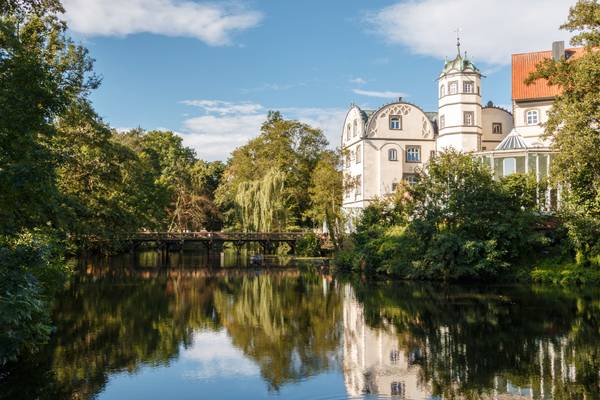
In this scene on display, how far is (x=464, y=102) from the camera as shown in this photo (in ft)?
142

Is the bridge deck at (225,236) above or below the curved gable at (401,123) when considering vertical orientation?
below

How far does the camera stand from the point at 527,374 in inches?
444

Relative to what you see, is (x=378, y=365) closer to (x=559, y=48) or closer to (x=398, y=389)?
(x=398, y=389)

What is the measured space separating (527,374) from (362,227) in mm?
26070

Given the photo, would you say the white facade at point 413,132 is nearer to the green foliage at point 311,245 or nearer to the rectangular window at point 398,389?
the green foliage at point 311,245

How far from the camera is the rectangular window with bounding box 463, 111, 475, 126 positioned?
142 ft

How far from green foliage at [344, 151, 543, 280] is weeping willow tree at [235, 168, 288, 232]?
18833 mm

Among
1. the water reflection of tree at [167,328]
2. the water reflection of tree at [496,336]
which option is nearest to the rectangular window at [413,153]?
the water reflection of tree at [167,328]

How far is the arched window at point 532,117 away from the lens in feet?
131

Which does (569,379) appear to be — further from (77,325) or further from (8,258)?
(77,325)

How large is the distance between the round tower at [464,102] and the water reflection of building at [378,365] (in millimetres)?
28556

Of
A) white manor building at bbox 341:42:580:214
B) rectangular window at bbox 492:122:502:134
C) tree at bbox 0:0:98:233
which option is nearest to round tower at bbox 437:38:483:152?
white manor building at bbox 341:42:580:214

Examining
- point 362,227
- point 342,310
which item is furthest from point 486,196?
point 342,310

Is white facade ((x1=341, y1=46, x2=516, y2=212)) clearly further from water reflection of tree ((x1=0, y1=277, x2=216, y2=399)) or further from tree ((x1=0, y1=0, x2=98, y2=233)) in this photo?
tree ((x1=0, y1=0, x2=98, y2=233))
